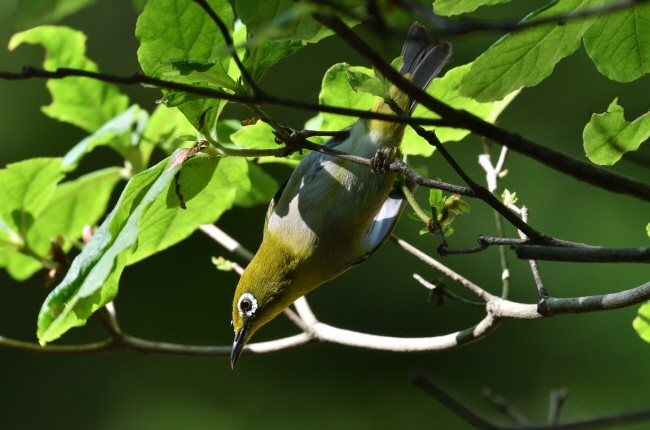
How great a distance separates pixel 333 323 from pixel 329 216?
323 cm

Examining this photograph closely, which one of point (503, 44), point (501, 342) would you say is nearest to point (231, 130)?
point (503, 44)

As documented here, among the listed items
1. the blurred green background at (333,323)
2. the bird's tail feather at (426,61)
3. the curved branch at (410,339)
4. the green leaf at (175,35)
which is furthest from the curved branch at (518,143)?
the blurred green background at (333,323)

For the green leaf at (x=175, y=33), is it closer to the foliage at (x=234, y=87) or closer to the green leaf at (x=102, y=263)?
the foliage at (x=234, y=87)

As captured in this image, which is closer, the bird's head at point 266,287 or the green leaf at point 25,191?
the green leaf at point 25,191

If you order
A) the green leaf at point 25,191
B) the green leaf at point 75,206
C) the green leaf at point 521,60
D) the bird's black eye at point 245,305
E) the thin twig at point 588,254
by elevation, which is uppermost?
the green leaf at point 521,60

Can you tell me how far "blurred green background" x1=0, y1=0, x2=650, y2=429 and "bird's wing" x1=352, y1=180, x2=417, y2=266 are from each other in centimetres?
245

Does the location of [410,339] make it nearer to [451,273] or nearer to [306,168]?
[451,273]

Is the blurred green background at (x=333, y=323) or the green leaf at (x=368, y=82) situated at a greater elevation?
the green leaf at (x=368, y=82)

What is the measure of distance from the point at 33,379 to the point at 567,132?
433 cm

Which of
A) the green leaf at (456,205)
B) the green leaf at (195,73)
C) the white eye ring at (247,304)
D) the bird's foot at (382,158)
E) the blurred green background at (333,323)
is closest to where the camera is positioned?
the green leaf at (195,73)

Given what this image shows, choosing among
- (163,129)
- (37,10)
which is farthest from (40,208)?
(37,10)

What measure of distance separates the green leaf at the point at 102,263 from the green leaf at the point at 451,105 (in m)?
0.53

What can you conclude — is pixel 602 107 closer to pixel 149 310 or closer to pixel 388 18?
pixel 149 310

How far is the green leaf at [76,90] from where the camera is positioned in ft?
6.43
